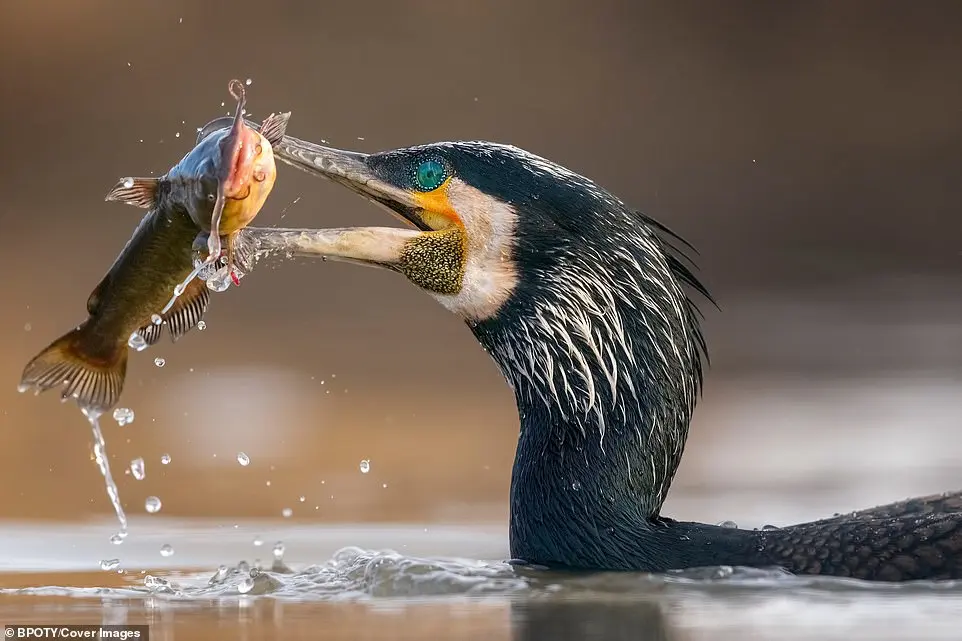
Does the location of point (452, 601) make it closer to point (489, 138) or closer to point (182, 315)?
point (182, 315)

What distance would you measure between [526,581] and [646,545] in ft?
1.22

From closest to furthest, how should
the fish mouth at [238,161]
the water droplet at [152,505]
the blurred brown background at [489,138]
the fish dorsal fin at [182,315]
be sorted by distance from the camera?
the fish mouth at [238,161] < the fish dorsal fin at [182,315] < the water droplet at [152,505] < the blurred brown background at [489,138]

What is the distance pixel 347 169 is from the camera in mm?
5949

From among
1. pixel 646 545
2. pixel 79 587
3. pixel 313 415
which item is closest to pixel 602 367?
pixel 646 545

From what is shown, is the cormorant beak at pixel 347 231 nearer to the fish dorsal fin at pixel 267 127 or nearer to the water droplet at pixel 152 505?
the fish dorsal fin at pixel 267 127

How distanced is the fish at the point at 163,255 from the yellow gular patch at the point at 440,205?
476 millimetres

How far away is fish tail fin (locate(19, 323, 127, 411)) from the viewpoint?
19.5 feet

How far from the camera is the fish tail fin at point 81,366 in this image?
5934 mm

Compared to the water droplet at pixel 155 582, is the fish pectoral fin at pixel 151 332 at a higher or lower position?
higher

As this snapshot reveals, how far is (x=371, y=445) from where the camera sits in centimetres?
938

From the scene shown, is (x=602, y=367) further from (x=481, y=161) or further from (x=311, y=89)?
(x=311, y=89)

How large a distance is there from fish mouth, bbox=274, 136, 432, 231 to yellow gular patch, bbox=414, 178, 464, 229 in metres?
0.02

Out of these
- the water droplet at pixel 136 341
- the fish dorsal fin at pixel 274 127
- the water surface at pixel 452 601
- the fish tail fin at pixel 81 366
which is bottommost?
the water surface at pixel 452 601

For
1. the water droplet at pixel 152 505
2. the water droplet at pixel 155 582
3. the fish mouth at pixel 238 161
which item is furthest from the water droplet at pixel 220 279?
the water droplet at pixel 152 505
